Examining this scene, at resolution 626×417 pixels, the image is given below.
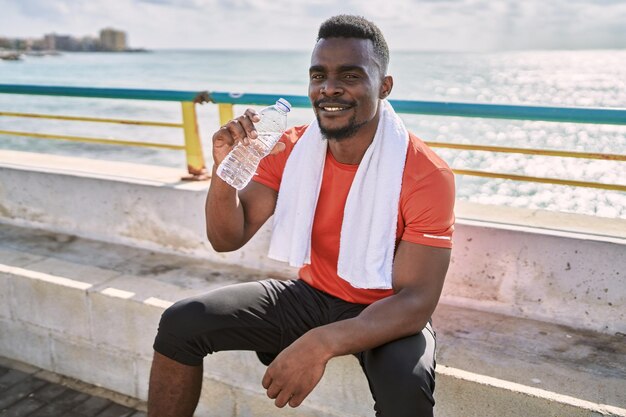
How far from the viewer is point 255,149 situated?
275 centimetres

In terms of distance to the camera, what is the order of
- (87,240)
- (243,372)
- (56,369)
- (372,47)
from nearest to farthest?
(372,47), (243,372), (56,369), (87,240)

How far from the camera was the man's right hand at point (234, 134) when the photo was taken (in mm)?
2375

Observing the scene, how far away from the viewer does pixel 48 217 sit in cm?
448

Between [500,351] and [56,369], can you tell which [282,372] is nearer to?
[500,351]

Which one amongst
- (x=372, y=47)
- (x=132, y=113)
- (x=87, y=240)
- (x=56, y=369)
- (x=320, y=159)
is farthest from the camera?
(x=132, y=113)

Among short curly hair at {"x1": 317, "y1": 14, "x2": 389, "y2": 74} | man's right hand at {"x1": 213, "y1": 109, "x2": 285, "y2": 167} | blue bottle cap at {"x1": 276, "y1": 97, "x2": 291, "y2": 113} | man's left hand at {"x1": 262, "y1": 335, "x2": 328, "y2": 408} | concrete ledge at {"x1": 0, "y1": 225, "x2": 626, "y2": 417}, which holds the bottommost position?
concrete ledge at {"x1": 0, "y1": 225, "x2": 626, "y2": 417}

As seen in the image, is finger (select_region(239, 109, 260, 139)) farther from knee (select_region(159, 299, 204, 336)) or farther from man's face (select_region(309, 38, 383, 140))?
knee (select_region(159, 299, 204, 336))

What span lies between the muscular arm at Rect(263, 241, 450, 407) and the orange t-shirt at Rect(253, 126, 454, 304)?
9.3 inches


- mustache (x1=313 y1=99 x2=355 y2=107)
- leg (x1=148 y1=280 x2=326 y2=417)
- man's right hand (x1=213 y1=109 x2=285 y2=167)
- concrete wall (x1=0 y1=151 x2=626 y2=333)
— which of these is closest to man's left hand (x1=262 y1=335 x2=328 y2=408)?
leg (x1=148 y1=280 x2=326 y2=417)

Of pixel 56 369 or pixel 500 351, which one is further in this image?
pixel 56 369

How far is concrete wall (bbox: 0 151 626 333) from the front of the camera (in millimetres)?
3037

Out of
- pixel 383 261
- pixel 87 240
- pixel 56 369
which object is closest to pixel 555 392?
pixel 383 261

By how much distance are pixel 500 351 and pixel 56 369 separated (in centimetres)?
253

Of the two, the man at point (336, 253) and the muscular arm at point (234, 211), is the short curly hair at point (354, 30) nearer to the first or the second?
the man at point (336, 253)
